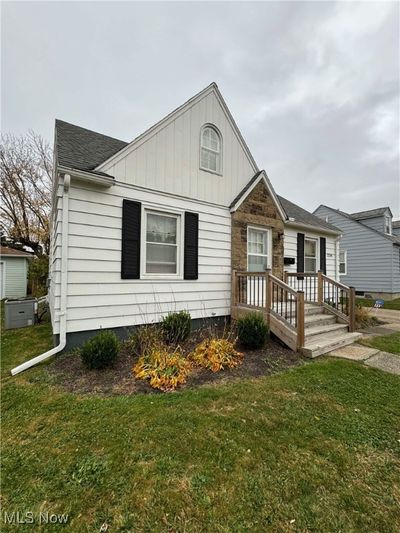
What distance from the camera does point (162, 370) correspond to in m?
3.75

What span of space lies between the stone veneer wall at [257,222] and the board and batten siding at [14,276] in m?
15.8

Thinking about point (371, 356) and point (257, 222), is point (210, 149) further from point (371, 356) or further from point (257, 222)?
point (371, 356)

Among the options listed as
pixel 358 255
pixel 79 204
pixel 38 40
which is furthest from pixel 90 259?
pixel 358 255

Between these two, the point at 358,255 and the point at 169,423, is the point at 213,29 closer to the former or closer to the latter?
the point at 169,423

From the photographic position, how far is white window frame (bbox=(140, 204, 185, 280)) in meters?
5.54

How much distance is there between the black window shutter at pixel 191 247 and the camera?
20.3 ft

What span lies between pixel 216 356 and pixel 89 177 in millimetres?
4136

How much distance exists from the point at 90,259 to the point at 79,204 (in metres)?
1.10

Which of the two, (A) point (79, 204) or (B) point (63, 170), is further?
(A) point (79, 204)

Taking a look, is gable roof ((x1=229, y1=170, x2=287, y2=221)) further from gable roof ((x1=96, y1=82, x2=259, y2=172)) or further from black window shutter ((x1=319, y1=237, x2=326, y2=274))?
black window shutter ((x1=319, y1=237, x2=326, y2=274))

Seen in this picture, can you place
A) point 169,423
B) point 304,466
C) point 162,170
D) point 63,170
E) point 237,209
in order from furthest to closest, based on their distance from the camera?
1. point 237,209
2. point 162,170
3. point 63,170
4. point 169,423
5. point 304,466

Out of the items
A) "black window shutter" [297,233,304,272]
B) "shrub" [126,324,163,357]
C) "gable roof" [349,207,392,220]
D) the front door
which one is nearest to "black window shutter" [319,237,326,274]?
"black window shutter" [297,233,304,272]

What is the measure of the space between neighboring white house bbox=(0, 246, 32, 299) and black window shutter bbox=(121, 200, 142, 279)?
1487cm

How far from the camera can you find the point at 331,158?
57.5ft
